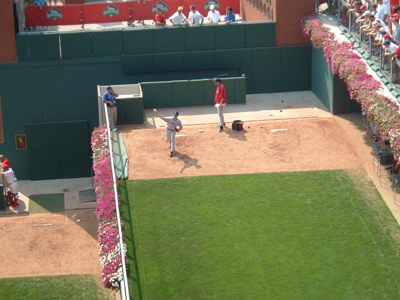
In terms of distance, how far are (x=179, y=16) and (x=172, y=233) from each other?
13061mm

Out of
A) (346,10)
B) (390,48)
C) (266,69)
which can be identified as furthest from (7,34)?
(390,48)

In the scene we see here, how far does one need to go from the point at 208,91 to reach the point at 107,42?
5072mm

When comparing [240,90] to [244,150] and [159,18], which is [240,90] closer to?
[244,150]

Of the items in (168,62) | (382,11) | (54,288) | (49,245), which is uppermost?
(382,11)

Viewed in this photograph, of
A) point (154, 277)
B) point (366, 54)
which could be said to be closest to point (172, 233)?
point (154, 277)

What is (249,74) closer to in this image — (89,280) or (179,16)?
(179,16)

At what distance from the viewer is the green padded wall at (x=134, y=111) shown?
24.8 metres

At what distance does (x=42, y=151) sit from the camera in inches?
1164

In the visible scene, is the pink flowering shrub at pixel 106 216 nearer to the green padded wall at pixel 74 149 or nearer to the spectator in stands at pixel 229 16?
the green padded wall at pixel 74 149

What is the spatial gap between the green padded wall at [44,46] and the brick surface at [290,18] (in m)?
9.37

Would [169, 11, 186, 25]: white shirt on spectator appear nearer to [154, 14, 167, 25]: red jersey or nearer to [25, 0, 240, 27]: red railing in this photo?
[154, 14, 167, 25]: red jersey

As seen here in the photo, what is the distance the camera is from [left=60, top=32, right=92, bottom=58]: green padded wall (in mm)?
28047

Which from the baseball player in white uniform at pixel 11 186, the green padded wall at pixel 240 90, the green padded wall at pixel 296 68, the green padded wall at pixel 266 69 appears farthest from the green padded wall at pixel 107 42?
the green padded wall at pixel 296 68

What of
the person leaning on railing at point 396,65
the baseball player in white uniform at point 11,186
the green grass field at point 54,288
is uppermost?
the person leaning on railing at point 396,65
